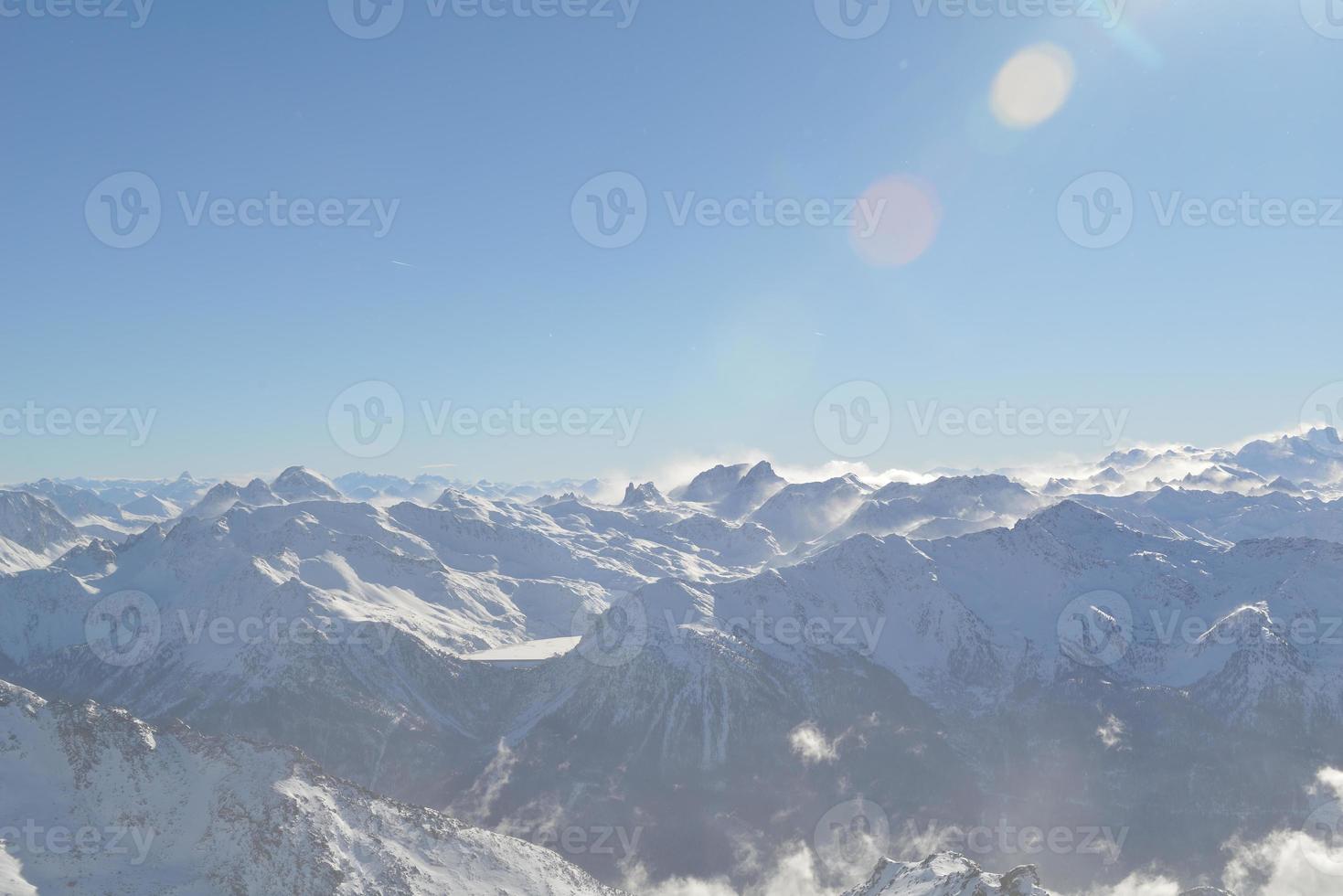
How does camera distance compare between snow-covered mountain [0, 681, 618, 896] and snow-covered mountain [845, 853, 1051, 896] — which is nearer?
snow-covered mountain [845, 853, 1051, 896]

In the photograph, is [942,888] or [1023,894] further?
[942,888]

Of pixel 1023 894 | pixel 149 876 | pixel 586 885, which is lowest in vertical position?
pixel 586 885

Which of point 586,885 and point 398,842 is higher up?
point 398,842

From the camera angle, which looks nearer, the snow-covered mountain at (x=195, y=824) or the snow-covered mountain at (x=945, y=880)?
the snow-covered mountain at (x=945, y=880)

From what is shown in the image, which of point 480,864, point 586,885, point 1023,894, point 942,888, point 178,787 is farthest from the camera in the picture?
point 586,885

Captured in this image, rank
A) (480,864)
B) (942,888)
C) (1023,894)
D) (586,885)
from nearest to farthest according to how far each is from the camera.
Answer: (1023,894)
(942,888)
(480,864)
(586,885)

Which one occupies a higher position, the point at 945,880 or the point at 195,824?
the point at 945,880

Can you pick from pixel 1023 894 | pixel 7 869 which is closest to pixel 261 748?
pixel 7 869

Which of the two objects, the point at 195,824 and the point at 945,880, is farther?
the point at 195,824

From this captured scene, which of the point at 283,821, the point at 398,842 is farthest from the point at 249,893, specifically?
the point at 398,842

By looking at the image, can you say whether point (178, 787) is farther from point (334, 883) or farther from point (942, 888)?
point (942, 888)
